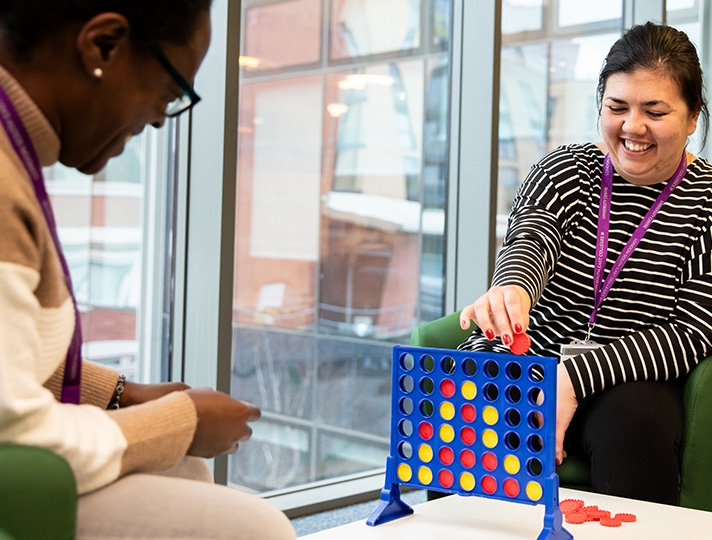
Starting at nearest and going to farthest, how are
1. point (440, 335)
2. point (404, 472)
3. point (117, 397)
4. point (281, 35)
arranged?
1. point (117, 397)
2. point (404, 472)
3. point (440, 335)
4. point (281, 35)

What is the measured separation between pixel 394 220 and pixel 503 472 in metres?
2.11

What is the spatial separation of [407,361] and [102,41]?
78cm

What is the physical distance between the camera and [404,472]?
135 centimetres

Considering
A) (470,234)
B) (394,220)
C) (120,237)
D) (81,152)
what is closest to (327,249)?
(394,220)

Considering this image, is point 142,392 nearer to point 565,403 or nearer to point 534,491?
point 534,491

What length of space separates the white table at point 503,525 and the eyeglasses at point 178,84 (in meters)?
0.67

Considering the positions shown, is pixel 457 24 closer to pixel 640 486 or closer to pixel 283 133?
pixel 283 133

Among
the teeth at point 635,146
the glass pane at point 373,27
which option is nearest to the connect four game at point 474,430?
the teeth at point 635,146

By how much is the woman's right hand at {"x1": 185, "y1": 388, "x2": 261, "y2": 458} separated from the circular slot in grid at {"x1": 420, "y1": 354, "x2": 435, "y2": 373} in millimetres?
491

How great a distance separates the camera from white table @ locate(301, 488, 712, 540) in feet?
4.05

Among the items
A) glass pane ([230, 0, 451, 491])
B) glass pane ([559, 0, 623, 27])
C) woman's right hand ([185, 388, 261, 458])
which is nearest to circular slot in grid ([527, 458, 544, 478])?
woman's right hand ([185, 388, 261, 458])

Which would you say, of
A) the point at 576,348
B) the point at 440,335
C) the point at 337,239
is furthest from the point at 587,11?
the point at 576,348

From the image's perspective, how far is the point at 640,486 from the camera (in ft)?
5.07

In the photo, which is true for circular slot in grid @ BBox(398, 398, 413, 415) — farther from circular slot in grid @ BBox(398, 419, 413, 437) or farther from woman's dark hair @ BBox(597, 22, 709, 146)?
woman's dark hair @ BBox(597, 22, 709, 146)
